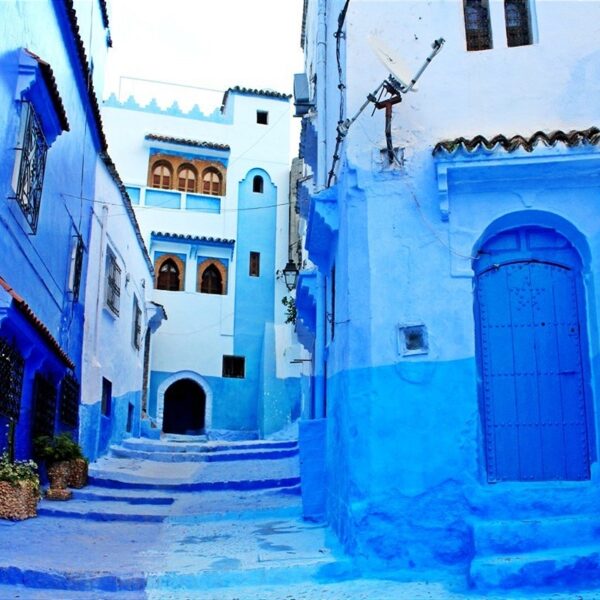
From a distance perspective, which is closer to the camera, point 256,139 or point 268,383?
point 268,383

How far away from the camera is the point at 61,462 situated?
35.3 feet

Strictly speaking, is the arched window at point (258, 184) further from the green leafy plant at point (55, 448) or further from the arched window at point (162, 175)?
the green leafy plant at point (55, 448)

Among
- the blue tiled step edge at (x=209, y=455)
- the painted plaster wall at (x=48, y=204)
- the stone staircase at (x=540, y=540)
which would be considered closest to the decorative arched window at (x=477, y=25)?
the stone staircase at (x=540, y=540)

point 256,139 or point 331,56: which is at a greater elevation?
point 256,139

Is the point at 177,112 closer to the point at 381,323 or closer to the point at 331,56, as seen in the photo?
the point at 331,56

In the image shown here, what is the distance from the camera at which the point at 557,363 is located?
7.30 m

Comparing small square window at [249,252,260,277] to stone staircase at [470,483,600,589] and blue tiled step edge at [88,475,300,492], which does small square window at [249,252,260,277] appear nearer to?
blue tiled step edge at [88,475,300,492]

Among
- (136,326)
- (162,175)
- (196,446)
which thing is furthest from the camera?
(162,175)

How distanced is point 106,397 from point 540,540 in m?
11.4

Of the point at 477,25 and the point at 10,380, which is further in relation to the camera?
the point at 10,380

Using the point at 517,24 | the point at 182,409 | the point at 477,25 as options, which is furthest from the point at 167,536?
the point at 182,409

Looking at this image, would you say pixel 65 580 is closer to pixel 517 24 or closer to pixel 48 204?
pixel 48 204

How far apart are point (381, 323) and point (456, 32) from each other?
330 cm

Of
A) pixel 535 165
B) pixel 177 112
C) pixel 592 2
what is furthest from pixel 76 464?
pixel 177 112
